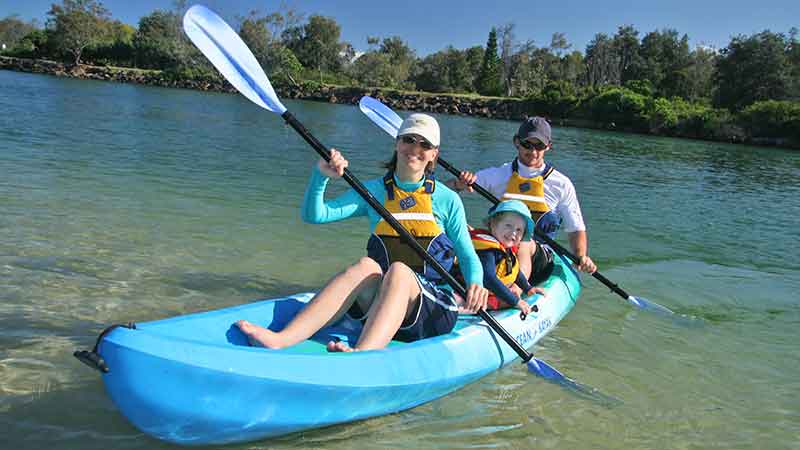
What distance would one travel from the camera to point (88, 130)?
13320 millimetres

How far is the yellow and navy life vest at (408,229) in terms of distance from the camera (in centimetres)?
328

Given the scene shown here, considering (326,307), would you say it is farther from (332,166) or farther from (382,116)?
(382,116)

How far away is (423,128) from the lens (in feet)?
9.98

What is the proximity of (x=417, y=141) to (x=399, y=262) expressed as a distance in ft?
2.04

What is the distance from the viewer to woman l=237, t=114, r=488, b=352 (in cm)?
283

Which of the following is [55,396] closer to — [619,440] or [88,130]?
[619,440]

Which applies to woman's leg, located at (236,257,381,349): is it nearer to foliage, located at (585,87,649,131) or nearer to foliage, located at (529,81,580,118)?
foliage, located at (585,87,649,131)

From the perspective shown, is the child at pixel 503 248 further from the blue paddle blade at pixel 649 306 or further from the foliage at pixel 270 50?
the foliage at pixel 270 50

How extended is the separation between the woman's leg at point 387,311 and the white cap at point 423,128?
652mm

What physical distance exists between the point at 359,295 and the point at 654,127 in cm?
4195

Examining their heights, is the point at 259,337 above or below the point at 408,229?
below

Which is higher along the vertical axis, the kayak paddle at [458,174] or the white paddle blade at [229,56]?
the white paddle blade at [229,56]

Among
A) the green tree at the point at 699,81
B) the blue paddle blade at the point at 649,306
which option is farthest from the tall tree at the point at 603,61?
the blue paddle blade at the point at 649,306

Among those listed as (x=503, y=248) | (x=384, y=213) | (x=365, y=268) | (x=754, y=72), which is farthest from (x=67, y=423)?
(x=754, y=72)
